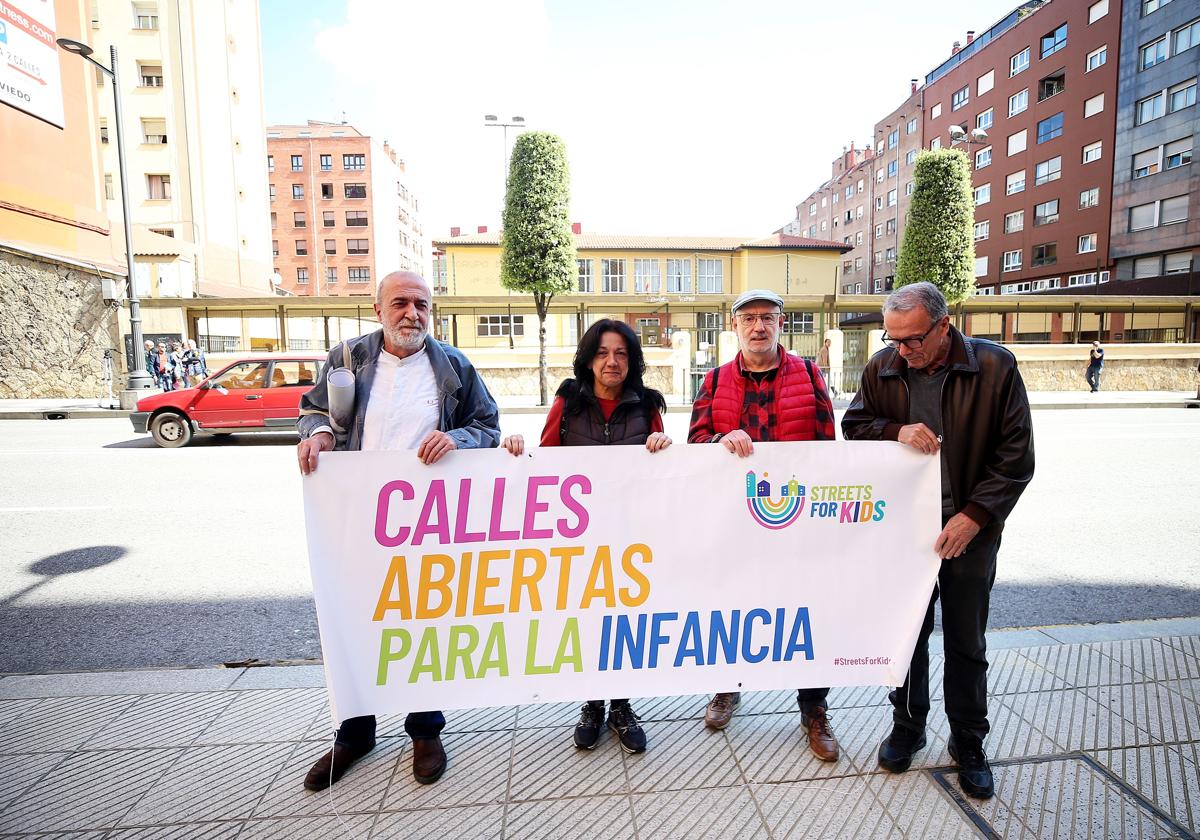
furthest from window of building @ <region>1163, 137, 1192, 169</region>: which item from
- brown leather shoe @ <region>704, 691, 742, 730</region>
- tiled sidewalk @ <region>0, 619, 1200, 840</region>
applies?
brown leather shoe @ <region>704, 691, 742, 730</region>

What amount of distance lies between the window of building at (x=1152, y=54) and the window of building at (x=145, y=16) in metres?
53.1

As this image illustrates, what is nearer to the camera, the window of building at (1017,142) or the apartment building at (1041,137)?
the apartment building at (1041,137)

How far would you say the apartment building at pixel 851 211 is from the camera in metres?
62.5

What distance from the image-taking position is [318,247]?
2472 inches

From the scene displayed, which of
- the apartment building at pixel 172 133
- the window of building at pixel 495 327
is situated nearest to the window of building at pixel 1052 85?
the window of building at pixel 495 327

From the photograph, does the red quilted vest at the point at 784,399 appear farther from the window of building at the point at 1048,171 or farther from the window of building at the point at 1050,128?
the window of building at the point at 1050,128

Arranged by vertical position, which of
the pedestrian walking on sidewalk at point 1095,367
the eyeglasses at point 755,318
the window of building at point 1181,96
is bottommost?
the pedestrian walking on sidewalk at point 1095,367

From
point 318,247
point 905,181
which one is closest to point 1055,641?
point 905,181

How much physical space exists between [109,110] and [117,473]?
3717 centimetres

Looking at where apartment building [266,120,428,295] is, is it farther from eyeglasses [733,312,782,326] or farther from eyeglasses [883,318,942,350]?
eyeglasses [883,318,942,350]

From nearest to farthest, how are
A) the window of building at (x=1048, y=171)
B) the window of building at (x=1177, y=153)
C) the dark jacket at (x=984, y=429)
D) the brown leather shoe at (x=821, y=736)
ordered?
the dark jacket at (x=984, y=429) → the brown leather shoe at (x=821, y=736) → the window of building at (x=1177, y=153) → the window of building at (x=1048, y=171)

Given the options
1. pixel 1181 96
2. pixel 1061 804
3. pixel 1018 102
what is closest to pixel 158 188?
pixel 1061 804

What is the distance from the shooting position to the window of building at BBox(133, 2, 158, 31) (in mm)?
33625

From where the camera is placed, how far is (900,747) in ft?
8.42
